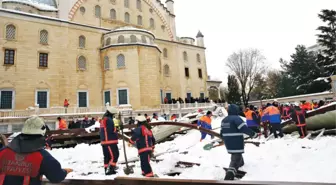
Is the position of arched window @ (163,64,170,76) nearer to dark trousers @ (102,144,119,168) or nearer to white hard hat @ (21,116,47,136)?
dark trousers @ (102,144,119,168)

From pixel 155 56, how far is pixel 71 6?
37.2ft

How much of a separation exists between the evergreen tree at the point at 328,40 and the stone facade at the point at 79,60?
21.1 metres

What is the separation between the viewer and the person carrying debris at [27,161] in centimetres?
249

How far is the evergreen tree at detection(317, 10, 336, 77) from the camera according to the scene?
30.9 m

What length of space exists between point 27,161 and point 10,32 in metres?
27.3

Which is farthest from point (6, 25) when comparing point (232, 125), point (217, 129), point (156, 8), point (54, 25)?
point (232, 125)

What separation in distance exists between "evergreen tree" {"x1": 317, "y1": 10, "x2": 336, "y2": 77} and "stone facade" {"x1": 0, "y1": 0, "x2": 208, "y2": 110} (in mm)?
21080

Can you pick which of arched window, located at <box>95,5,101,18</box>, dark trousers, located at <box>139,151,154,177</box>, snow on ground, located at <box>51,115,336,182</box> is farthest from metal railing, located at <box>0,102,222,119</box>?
dark trousers, located at <box>139,151,154,177</box>

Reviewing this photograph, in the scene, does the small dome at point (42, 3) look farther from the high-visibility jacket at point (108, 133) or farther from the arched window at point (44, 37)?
the high-visibility jacket at point (108, 133)

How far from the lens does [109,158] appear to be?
6.65 m

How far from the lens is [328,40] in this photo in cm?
3155

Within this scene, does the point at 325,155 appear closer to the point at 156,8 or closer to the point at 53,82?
the point at 53,82

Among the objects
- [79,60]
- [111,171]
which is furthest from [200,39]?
[111,171]

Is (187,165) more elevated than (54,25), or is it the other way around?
(54,25)
